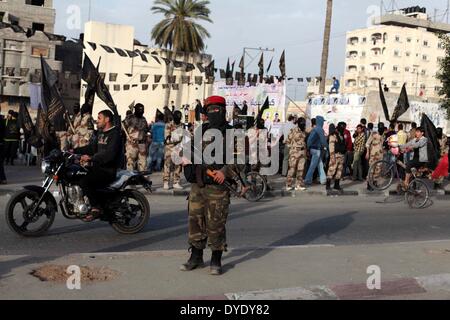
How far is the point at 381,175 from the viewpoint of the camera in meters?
14.5

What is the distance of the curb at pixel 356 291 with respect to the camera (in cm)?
541

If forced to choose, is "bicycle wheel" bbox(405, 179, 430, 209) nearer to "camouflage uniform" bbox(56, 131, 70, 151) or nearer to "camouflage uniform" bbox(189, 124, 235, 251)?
"camouflage uniform" bbox(189, 124, 235, 251)

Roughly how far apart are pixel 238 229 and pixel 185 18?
38.6 metres

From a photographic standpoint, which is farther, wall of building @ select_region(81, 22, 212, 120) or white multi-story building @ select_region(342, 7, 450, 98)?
white multi-story building @ select_region(342, 7, 450, 98)

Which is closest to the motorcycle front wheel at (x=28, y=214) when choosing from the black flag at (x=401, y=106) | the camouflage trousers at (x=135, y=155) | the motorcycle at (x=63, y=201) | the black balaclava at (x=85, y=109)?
the motorcycle at (x=63, y=201)

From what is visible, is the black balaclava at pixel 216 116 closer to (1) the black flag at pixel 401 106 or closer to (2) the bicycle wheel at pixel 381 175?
(2) the bicycle wheel at pixel 381 175

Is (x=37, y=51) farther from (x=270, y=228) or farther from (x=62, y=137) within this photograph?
(x=270, y=228)

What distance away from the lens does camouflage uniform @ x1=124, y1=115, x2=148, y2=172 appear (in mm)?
14031

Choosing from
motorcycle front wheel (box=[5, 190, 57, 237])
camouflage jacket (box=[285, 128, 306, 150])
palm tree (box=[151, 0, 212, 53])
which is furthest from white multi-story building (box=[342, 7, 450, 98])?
motorcycle front wheel (box=[5, 190, 57, 237])

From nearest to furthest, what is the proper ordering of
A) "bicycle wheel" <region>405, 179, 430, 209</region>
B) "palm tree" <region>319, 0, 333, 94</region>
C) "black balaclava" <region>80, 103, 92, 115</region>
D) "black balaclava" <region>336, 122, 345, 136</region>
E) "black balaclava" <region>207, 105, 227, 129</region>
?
"black balaclava" <region>207, 105, 227, 129</region> < "bicycle wheel" <region>405, 179, 430, 209</region> < "black balaclava" <region>80, 103, 92, 115</region> < "black balaclava" <region>336, 122, 345, 136</region> < "palm tree" <region>319, 0, 333, 94</region>

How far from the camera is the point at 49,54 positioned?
145 ft

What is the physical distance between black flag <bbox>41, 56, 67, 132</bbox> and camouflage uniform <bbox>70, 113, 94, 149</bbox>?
605 mm

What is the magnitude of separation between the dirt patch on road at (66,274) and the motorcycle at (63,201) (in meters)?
2.10

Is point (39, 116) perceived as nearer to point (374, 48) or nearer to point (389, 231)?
point (389, 231)
